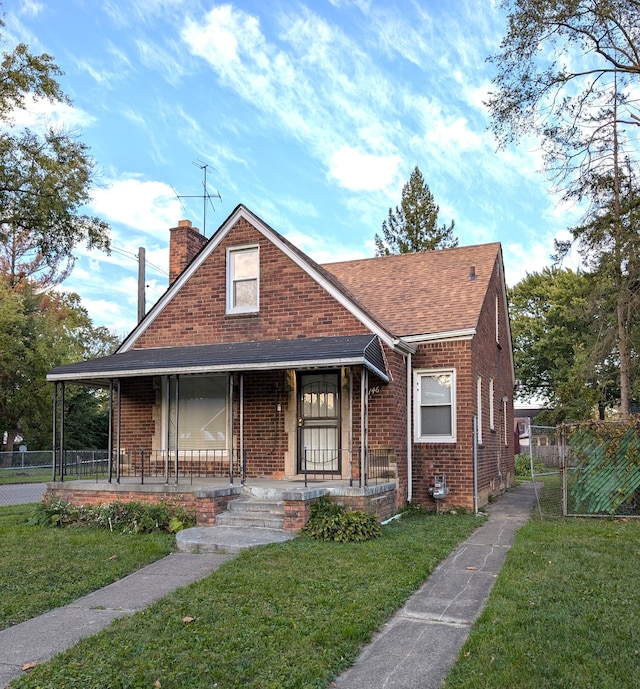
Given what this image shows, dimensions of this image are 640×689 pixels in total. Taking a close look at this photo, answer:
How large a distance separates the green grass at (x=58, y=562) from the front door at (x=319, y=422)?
3.68m

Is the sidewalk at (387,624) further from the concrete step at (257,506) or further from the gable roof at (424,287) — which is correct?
the gable roof at (424,287)

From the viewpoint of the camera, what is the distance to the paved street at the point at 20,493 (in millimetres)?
16609

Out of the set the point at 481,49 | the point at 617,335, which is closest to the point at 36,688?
the point at 481,49

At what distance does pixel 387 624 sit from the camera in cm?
566

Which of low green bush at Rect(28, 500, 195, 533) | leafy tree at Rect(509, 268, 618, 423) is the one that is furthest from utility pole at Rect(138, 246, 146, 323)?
leafy tree at Rect(509, 268, 618, 423)

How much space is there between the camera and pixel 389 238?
38.8 meters

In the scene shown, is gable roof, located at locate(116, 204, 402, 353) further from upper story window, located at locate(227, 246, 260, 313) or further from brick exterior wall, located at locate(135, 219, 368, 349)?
upper story window, located at locate(227, 246, 260, 313)

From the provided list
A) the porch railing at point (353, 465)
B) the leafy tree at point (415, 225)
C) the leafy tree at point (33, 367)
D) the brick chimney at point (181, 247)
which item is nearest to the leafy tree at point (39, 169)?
the brick chimney at point (181, 247)

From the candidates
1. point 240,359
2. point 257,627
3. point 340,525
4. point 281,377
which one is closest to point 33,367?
point 281,377

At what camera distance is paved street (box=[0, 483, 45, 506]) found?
16609 mm

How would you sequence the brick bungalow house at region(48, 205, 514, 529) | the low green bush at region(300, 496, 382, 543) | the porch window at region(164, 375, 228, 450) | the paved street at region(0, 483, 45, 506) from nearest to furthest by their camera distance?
the low green bush at region(300, 496, 382, 543) < the brick bungalow house at region(48, 205, 514, 529) < the porch window at region(164, 375, 228, 450) < the paved street at region(0, 483, 45, 506)

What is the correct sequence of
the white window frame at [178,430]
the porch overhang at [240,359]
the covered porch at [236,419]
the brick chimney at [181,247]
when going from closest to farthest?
the porch overhang at [240,359] → the covered porch at [236,419] → the white window frame at [178,430] → the brick chimney at [181,247]

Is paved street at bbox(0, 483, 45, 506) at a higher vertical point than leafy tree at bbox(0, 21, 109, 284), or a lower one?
lower

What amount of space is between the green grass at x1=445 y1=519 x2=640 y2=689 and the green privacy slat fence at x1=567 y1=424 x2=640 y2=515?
254 centimetres
